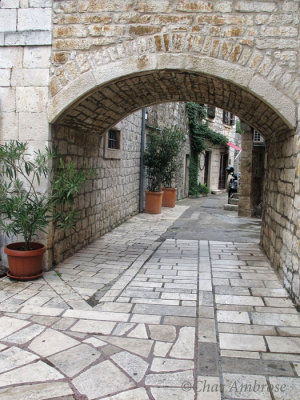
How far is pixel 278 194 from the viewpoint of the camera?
15.7ft

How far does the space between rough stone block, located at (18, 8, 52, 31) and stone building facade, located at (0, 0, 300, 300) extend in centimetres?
1

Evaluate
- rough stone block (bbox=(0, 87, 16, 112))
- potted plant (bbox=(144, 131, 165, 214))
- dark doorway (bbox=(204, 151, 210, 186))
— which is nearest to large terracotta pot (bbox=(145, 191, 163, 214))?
potted plant (bbox=(144, 131, 165, 214))

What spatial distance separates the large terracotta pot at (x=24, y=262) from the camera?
154 inches

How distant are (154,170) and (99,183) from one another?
362 cm

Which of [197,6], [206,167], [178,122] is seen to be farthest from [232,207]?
[197,6]

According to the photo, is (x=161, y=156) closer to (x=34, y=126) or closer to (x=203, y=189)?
(x=34, y=126)

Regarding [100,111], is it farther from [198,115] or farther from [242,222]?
[198,115]

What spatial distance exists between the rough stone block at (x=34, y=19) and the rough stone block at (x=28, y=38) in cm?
6

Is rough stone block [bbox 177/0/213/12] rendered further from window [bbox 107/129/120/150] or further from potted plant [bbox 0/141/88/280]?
window [bbox 107/129/120/150]

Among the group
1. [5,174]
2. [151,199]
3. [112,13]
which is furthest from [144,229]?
[112,13]

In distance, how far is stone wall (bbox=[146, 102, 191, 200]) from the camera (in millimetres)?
10797

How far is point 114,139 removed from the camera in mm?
7625

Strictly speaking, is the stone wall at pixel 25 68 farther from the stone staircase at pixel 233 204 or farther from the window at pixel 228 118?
the window at pixel 228 118

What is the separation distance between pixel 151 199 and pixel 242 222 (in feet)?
8.12
